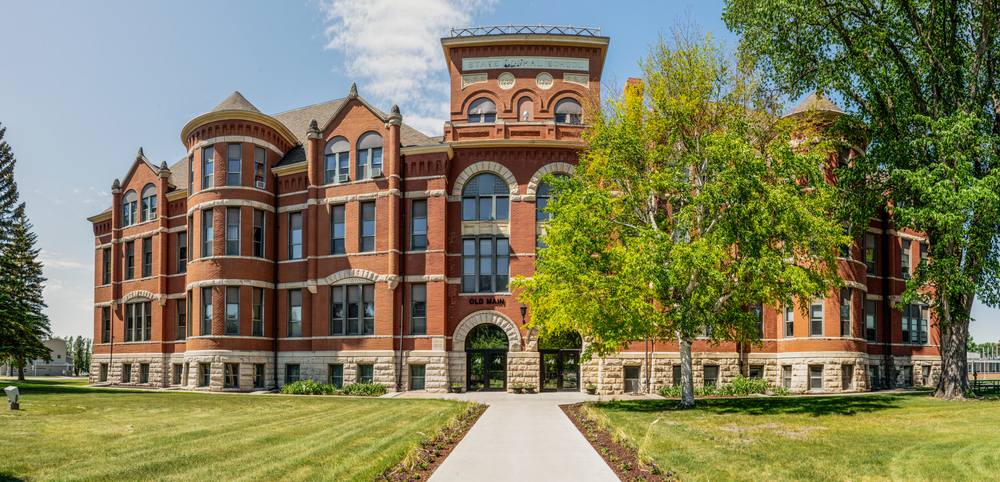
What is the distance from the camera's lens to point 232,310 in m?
34.7

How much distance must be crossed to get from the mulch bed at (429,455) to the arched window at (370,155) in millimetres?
18588

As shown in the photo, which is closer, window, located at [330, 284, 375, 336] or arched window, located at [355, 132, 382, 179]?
window, located at [330, 284, 375, 336]

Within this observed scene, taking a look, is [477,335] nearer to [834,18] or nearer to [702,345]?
[702,345]

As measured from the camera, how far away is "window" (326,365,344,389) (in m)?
33.8

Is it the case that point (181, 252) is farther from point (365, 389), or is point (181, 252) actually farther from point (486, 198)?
point (486, 198)

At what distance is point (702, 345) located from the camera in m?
32.8

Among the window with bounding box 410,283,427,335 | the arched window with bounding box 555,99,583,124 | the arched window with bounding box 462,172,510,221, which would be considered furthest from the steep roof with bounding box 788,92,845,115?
the window with bounding box 410,283,427,335

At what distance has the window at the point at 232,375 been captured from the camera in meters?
34.2

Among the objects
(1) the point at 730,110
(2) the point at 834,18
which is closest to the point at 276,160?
(1) the point at 730,110

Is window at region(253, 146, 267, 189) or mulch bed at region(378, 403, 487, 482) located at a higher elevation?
window at region(253, 146, 267, 189)

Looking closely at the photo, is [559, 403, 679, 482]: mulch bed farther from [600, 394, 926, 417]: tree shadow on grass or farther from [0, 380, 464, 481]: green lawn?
[600, 394, 926, 417]: tree shadow on grass

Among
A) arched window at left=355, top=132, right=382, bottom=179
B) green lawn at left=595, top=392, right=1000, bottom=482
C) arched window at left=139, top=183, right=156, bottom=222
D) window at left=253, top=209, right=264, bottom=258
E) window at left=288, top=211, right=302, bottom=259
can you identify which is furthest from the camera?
arched window at left=139, top=183, right=156, bottom=222

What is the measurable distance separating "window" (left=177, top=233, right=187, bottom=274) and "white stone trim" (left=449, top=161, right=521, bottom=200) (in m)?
16.9

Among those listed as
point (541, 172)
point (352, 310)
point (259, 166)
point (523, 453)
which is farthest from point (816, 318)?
point (259, 166)
